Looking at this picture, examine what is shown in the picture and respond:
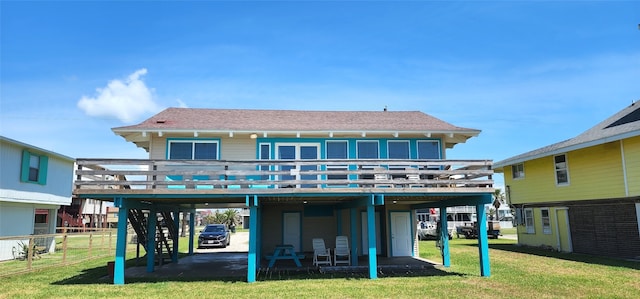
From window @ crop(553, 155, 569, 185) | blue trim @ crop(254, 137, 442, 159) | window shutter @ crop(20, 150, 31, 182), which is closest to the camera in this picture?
blue trim @ crop(254, 137, 442, 159)

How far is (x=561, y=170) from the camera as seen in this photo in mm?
21734

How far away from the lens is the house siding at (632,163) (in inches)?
676

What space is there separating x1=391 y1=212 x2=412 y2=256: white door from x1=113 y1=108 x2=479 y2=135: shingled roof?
4.59 m

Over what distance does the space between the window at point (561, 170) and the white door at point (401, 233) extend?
8.41 meters

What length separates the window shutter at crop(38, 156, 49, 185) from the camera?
21922 millimetres

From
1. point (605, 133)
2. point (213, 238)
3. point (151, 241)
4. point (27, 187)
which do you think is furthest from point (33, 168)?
point (605, 133)

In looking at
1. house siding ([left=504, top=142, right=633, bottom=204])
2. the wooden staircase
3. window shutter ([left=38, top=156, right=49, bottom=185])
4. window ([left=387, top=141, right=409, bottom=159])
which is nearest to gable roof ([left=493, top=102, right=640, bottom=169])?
house siding ([left=504, top=142, right=633, bottom=204])

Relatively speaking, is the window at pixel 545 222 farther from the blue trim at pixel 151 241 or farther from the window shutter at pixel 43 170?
the window shutter at pixel 43 170

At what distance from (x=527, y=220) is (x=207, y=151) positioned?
756 inches

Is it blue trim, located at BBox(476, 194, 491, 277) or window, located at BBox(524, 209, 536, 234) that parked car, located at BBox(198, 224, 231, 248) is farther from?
window, located at BBox(524, 209, 536, 234)

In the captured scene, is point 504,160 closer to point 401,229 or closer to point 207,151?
point 401,229

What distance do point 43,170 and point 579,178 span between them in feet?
88.3

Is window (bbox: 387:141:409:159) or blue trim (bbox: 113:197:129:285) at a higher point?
window (bbox: 387:141:409:159)

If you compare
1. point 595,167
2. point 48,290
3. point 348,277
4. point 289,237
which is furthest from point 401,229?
point 48,290
